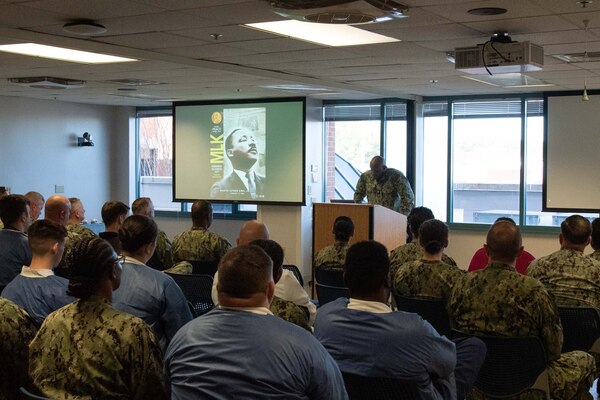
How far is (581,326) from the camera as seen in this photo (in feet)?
13.8

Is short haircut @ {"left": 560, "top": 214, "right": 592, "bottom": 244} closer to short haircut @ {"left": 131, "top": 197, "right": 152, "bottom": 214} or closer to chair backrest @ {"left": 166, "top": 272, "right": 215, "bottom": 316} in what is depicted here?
chair backrest @ {"left": 166, "top": 272, "right": 215, "bottom": 316}

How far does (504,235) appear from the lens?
368 cm

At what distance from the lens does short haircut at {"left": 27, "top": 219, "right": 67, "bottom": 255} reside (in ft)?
11.7

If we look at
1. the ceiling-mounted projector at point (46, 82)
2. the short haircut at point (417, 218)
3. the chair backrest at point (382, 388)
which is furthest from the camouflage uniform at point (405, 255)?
the ceiling-mounted projector at point (46, 82)

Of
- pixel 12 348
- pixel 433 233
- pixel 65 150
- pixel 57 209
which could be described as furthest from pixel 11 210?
pixel 65 150

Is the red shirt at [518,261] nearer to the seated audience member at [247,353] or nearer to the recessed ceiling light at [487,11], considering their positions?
the recessed ceiling light at [487,11]

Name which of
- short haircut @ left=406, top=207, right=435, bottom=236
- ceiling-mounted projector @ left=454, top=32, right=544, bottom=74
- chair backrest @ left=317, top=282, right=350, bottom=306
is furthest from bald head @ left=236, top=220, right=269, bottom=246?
ceiling-mounted projector @ left=454, top=32, right=544, bottom=74

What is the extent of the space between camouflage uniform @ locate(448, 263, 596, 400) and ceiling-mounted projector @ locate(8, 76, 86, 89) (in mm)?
7007

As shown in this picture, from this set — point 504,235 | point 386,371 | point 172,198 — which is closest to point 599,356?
point 504,235

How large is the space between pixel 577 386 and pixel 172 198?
399 inches

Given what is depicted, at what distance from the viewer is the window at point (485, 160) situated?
35.7 ft

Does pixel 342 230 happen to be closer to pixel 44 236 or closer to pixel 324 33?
pixel 324 33

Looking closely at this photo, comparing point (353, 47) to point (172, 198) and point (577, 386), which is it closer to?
point (577, 386)

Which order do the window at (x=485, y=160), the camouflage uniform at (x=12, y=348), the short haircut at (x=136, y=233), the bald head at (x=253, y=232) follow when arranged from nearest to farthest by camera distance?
1. the camouflage uniform at (x=12, y=348)
2. the short haircut at (x=136, y=233)
3. the bald head at (x=253, y=232)
4. the window at (x=485, y=160)
